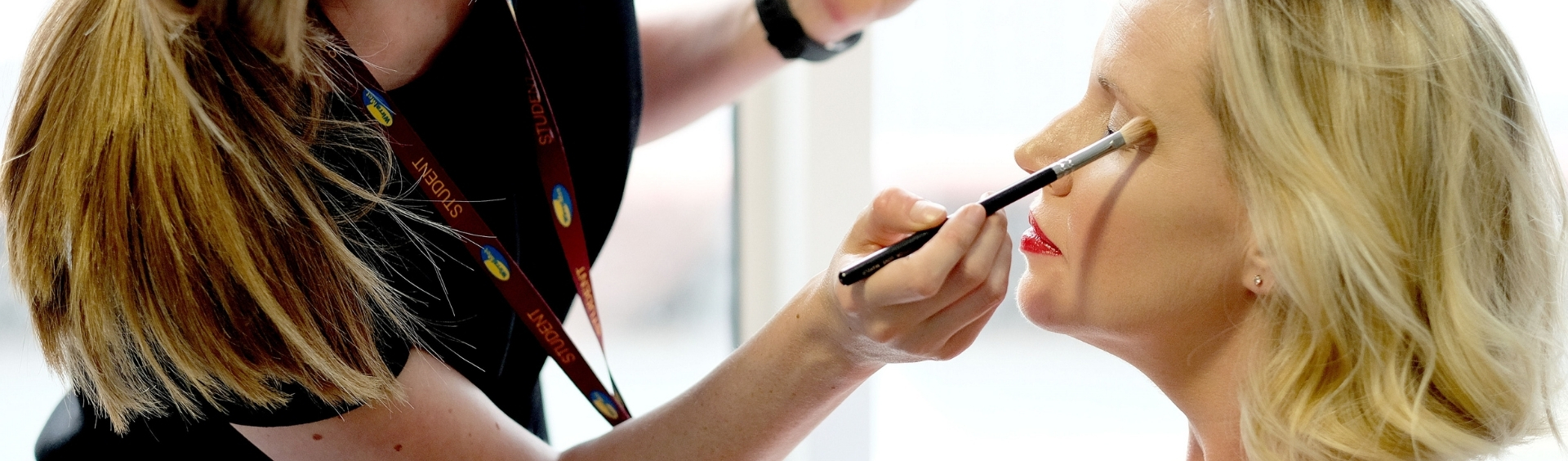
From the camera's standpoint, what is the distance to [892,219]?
0.75 m

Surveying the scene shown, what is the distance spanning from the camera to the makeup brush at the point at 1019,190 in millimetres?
708

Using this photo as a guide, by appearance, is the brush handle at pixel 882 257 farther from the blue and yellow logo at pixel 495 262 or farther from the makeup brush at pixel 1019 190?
the blue and yellow logo at pixel 495 262

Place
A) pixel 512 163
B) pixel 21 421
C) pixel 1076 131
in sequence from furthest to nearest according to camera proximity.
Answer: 1. pixel 21 421
2. pixel 512 163
3. pixel 1076 131

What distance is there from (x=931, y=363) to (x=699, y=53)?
1.87 ft

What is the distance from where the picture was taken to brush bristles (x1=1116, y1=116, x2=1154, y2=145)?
0.74 metres

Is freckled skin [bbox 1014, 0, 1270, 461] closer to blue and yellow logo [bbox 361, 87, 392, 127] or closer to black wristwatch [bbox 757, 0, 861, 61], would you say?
black wristwatch [bbox 757, 0, 861, 61]

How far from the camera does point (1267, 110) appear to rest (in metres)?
0.70

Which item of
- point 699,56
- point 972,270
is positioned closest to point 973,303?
point 972,270

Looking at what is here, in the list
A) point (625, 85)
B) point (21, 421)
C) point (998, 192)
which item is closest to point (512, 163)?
point (625, 85)

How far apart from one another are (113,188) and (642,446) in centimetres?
42

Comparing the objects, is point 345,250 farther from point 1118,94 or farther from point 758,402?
point 1118,94

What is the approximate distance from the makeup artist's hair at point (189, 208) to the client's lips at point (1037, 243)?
48cm

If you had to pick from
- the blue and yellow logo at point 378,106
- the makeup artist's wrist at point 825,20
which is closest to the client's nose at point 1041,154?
the makeup artist's wrist at point 825,20

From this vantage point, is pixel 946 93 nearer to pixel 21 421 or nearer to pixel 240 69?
pixel 240 69
